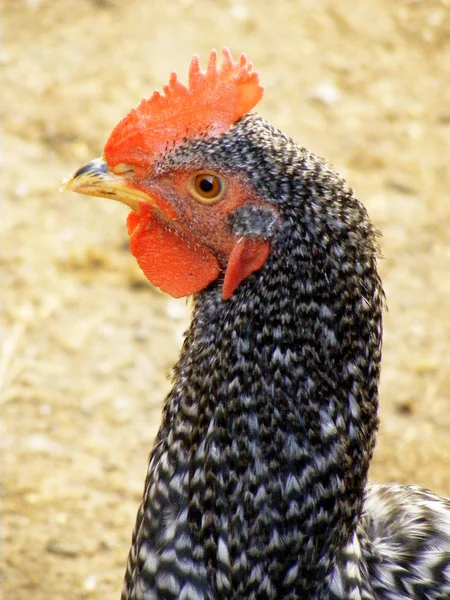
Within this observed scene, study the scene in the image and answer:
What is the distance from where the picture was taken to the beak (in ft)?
9.04

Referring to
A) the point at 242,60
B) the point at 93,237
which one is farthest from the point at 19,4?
the point at 242,60

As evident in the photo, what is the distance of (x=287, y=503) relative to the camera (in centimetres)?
252

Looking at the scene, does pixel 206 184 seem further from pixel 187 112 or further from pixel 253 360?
pixel 253 360

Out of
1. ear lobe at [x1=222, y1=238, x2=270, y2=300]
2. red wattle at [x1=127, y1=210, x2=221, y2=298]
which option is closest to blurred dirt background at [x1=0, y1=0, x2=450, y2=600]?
red wattle at [x1=127, y1=210, x2=221, y2=298]

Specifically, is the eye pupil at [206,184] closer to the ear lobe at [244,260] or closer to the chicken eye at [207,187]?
the chicken eye at [207,187]

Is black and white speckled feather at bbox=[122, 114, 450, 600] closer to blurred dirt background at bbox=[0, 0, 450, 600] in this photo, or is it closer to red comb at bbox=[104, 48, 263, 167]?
red comb at bbox=[104, 48, 263, 167]

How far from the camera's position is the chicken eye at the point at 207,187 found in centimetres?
257

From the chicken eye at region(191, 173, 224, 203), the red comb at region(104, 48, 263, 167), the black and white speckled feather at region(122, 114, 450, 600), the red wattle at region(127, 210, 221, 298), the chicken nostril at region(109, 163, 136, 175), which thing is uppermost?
the red comb at region(104, 48, 263, 167)

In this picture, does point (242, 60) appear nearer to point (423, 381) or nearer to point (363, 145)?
point (423, 381)

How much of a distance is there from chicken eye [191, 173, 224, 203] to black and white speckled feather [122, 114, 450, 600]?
0.04 m

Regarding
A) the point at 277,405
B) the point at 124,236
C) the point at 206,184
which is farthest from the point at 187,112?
the point at 124,236

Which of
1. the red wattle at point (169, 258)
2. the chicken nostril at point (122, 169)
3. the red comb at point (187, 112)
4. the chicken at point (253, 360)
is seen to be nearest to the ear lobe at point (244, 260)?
the chicken at point (253, 360)

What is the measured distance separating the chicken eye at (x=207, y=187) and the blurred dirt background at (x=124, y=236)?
7.53 ft

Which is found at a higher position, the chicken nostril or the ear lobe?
the chicken nostril
